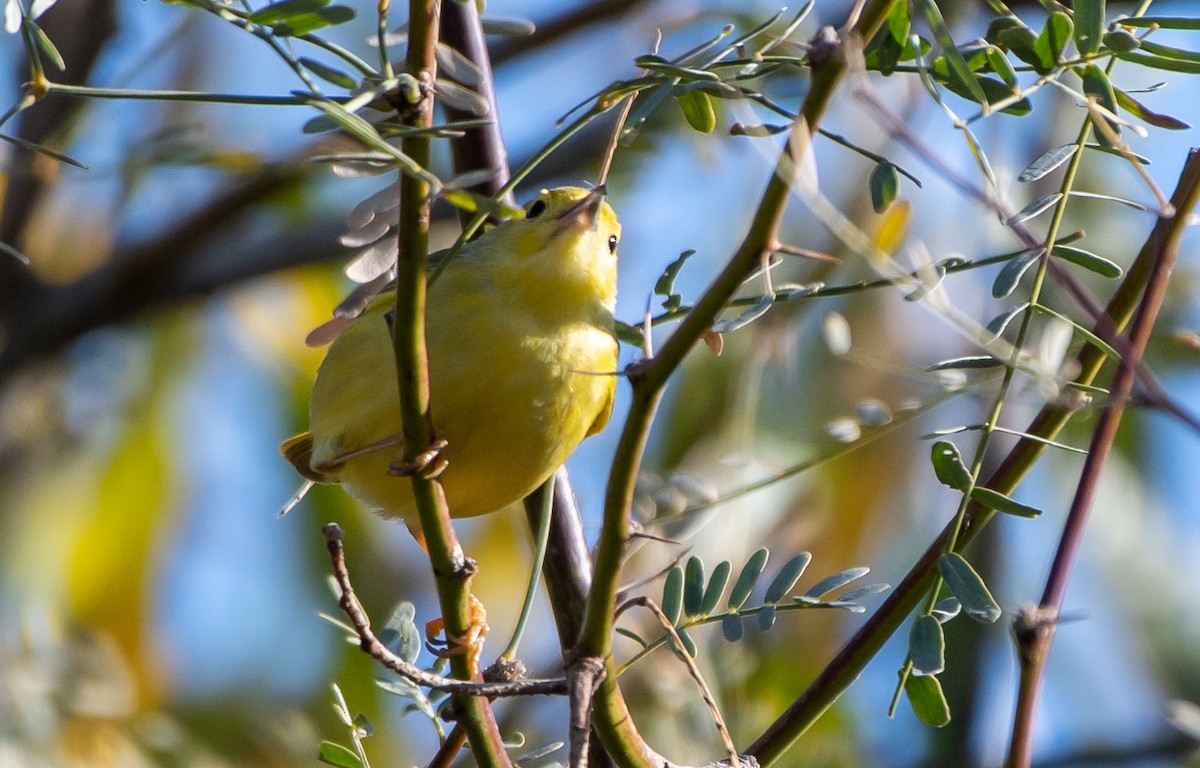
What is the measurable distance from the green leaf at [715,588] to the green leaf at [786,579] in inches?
2.7

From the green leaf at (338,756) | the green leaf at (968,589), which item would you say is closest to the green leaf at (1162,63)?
the green leaf at (968,589)

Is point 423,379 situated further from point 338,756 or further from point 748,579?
point 338,756

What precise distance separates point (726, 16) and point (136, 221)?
343 centimetres

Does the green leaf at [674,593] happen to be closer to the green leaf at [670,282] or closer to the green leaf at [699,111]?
the green leaf at [670,282]

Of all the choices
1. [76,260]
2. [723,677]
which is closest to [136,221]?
[76,260]

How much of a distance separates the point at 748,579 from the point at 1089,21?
2.75 ft

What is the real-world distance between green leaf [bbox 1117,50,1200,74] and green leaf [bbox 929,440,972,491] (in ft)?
1.62

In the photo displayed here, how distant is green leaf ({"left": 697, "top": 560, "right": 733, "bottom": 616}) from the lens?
6.29 feet

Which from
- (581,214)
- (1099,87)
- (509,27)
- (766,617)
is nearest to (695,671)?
(766,617)

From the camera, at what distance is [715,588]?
1.93 metres

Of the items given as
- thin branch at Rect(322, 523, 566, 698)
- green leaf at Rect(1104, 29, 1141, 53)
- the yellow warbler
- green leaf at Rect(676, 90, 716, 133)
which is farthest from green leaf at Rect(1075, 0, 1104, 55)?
the yellow warbler

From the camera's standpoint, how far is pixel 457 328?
2.64 metres

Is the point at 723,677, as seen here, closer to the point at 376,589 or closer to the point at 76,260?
the point at 376,589

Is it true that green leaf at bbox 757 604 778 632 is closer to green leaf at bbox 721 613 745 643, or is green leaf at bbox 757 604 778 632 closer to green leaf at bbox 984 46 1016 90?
green leaf at bbox 721 613 745 643
